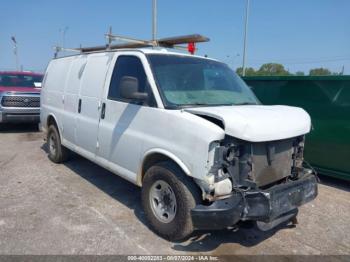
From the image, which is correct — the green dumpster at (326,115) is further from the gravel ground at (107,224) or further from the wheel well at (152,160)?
the wheel well at (152,160)

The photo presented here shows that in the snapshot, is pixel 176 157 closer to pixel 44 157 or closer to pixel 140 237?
pixel 140 237

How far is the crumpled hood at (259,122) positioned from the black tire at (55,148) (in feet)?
13.0

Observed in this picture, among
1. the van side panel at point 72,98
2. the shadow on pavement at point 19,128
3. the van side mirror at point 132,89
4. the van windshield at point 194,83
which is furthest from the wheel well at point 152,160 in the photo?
the shadow on pavement at point 19,128

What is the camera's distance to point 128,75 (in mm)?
4230

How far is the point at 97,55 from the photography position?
201 inches

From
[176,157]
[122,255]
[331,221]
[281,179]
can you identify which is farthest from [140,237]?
[331,221]

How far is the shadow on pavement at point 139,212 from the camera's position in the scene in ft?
11.9

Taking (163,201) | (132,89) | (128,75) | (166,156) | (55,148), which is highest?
(128,75)

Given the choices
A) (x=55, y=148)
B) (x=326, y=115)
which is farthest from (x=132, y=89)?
(x=326, y=115)

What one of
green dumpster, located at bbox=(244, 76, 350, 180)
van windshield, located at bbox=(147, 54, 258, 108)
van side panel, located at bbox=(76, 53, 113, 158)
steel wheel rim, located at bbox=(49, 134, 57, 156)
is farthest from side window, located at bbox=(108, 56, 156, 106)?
green dumpster, located at bbox=(244, 76, 350, 180)

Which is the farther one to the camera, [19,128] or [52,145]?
[19,128]

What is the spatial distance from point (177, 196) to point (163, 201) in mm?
395

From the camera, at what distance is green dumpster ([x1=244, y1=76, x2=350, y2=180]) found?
569cm

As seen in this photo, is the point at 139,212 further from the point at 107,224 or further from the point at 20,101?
the point at 20,101
